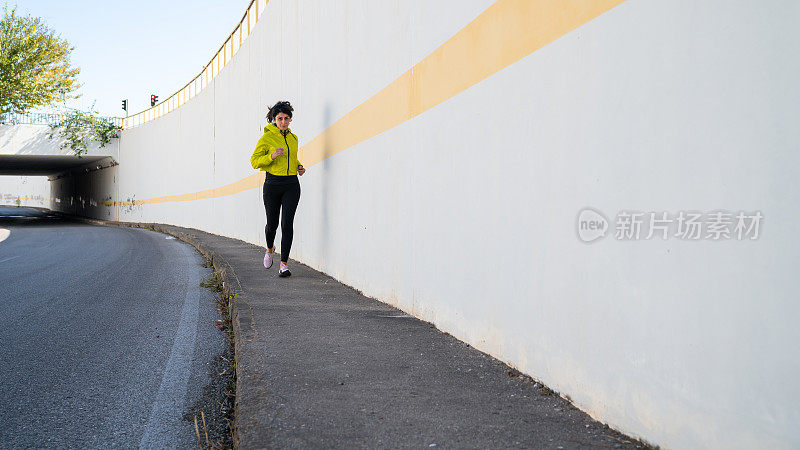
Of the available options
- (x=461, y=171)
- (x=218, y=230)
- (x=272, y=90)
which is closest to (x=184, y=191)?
(x=218, y=230)

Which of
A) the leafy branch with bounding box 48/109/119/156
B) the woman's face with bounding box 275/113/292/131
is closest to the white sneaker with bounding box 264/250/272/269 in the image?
the woman's face with bounding box 275/113/292/131

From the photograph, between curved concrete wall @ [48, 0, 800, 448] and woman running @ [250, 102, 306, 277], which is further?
woman running @ [250, 102, 306, 277]

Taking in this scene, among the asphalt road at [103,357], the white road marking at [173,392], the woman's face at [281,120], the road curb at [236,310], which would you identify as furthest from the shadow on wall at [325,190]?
the white road marking at [173,392]

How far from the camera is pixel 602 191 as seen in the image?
7.74ft

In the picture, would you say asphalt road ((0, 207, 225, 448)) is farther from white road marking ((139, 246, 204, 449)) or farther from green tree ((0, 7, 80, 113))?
green tree ((0, 7, 80, 113))

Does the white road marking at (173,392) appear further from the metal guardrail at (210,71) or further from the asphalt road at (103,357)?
the metal guardrail at (210,71)

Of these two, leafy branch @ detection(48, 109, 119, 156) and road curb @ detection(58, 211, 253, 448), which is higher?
leafy branch @ detection(48, 109, 119, 156)

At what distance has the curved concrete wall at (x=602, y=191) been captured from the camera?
1677 mm

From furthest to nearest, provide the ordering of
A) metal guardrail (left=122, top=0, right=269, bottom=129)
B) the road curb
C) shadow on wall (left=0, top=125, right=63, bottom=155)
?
shadow on wall (left=0, top=125, right=63, bottom=155), metal guardrail (left=122, top=0, right=269, bottom=129), the road curb

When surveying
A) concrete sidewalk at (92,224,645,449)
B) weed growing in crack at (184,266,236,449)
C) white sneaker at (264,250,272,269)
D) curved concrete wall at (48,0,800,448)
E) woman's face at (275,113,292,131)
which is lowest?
weed growing in crack at (184,266,236,449)

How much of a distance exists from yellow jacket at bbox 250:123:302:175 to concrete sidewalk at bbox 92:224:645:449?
2432 millimetres

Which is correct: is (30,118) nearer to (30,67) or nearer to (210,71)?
(30,67)

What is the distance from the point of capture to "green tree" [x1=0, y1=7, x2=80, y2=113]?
27438mm

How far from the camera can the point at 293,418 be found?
8.15 ft
